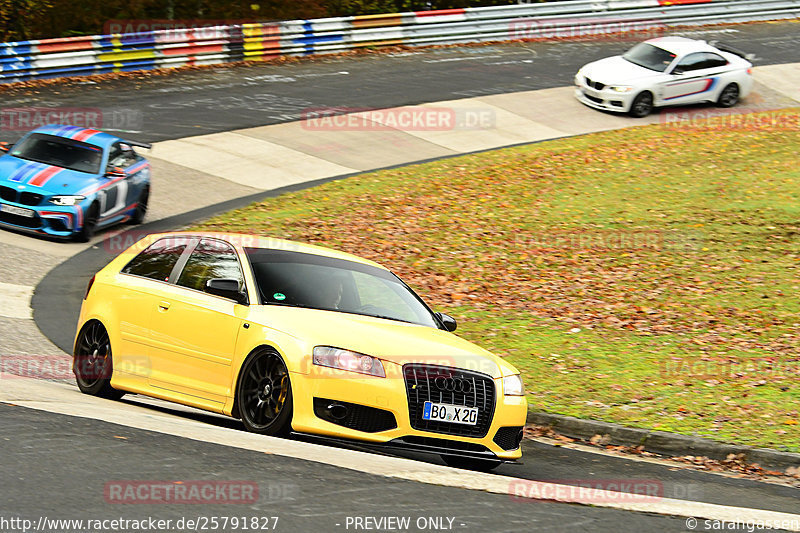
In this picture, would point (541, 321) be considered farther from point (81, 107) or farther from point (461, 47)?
point (461, 47)

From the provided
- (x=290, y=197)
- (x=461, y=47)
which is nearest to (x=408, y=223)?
(x=290, y=197)

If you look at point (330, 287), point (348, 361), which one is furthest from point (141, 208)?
point (348, 361)

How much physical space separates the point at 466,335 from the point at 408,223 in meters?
6.29

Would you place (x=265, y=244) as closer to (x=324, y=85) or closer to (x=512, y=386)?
(x=512, y=386)

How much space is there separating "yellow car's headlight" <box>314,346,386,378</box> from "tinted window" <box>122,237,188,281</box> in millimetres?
1991

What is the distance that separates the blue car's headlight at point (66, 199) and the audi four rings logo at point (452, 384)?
1050 centimetres

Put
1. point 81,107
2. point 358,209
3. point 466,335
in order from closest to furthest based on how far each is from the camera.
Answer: point 466,335 < point 358,209 < point 81,107

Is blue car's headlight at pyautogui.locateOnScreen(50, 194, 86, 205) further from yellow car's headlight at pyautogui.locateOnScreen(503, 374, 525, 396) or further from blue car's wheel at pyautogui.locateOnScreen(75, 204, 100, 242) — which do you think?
yellow car's headlight at pyautogui.locateOnScreen(503, 374, 525, 396)

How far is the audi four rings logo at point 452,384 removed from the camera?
24.7 ft

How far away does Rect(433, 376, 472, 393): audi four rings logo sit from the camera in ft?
24.7

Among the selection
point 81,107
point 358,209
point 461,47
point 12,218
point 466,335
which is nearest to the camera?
point 466,335

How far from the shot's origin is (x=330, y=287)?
8.40 meters

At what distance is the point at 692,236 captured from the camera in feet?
58.6

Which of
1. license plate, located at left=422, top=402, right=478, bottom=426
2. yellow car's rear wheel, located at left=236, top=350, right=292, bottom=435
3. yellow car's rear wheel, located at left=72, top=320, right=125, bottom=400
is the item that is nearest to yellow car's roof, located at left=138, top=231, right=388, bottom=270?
yellow car's rear wheel, located at left=72, top=320, right=125, bottom=400
